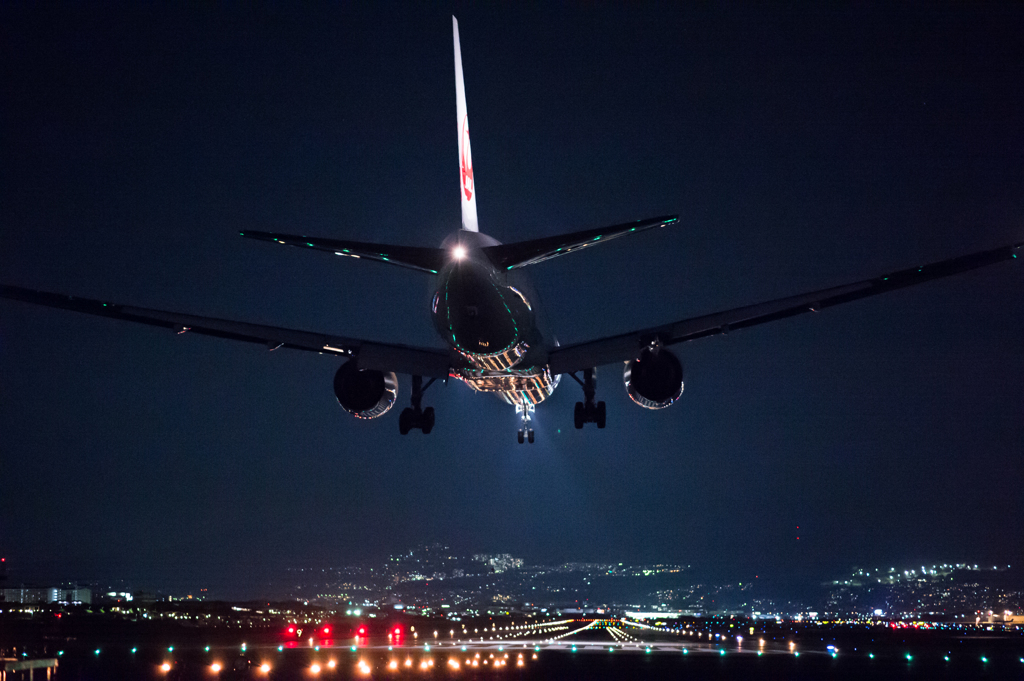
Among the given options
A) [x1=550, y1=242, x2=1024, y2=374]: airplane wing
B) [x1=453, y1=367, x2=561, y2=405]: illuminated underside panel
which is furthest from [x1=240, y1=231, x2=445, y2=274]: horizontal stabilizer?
[x1=550, y1=242, x2=1024, y2=374]: airplane wing

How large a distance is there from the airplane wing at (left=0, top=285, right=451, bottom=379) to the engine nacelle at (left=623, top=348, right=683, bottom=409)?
5.34m

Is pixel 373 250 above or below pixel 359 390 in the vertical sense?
above

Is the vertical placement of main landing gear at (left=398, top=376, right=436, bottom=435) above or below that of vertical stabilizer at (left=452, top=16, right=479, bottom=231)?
below

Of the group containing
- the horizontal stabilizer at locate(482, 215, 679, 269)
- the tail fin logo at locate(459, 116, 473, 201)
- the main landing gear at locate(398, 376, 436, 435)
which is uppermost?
the tail fin logo at locate(459, 116, 473, 201)

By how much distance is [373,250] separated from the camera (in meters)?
18.3

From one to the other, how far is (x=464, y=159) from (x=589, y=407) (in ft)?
29.3

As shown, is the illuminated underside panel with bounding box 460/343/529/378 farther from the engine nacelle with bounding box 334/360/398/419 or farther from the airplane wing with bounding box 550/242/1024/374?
the engine nacelle with bounding box 334/360/398/419

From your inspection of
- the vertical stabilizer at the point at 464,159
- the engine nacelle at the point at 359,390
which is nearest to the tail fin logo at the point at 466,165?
the vertical stabilizer at the point at 464,159

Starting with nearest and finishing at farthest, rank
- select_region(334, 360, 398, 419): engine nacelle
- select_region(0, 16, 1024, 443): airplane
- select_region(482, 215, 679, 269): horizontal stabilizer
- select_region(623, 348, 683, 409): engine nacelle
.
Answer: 1. select_region(482, 215, 679, 269): horizontal stabilizer
2. select_region(0, 16, 1024, 443): airplane
3. select_region(623, 348, 683, 409): engine nacelle
4. select_region(334, 360, 398, 419): engine nacelle

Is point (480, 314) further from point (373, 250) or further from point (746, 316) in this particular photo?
point (746, 316)

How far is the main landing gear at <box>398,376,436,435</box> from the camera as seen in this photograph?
2642cm

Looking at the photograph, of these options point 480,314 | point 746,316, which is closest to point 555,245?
point 480,314

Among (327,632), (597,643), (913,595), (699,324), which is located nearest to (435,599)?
(913,595)

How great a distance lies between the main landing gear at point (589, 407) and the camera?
89.6 ft
